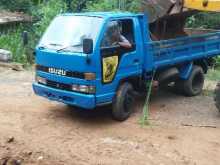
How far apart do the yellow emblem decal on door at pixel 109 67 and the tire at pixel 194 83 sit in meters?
2.85

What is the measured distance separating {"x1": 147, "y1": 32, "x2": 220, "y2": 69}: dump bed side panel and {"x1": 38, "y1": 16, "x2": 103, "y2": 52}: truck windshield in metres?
1.31

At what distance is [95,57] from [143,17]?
1.66 m

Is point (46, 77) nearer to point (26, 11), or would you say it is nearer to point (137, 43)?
point (137, 43)

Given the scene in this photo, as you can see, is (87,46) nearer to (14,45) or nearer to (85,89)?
(85,89)

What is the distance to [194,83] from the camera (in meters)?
11.3

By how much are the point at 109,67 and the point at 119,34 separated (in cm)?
76

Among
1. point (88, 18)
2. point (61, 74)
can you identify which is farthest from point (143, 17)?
point (61, 74)

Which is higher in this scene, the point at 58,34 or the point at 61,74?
the point at 58,34

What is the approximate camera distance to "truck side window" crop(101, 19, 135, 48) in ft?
27.8

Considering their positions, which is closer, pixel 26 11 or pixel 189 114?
pixel 189 114

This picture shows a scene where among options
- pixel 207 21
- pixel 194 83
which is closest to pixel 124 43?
pixel 194 83

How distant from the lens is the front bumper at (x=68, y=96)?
8.13 m

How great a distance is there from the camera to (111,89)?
8523 mm

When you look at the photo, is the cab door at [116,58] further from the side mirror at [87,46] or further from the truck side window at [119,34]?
the side mirror at [87,46]
